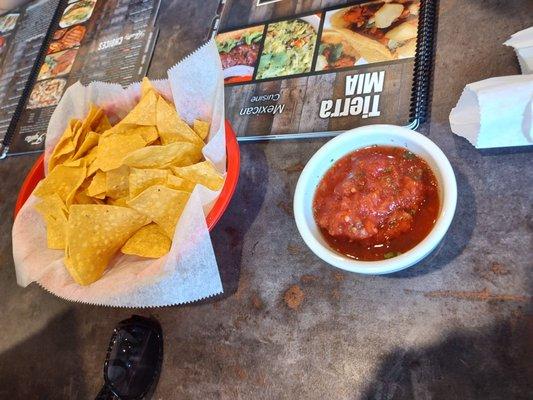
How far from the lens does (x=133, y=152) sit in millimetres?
1391

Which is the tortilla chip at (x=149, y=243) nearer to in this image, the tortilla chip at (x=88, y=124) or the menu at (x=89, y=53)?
the tortilla chip at (x=88, y=124)

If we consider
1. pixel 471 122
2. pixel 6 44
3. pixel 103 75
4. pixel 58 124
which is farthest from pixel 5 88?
pixel 471 122

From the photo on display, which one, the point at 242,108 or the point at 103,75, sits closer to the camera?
the point at 242,108

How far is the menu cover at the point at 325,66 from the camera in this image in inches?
56.5

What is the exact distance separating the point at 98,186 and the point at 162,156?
254 millimetres

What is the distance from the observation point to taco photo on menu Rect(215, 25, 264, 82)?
175 cm

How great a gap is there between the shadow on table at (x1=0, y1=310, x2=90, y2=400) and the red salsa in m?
1.00

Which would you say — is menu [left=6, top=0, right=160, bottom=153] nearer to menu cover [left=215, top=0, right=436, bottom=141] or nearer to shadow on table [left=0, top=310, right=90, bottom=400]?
menu cover [left=215, top=0, right=436, bottom=141]

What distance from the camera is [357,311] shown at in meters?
1.21

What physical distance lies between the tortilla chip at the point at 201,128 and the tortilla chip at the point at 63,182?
397 mm

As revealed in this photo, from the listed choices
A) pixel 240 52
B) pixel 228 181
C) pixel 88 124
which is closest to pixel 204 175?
pixel 228 181

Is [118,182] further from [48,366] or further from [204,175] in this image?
[48,366]

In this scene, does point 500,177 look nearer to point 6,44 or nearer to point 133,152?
point 133,152

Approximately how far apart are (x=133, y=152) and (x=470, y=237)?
973 mm
